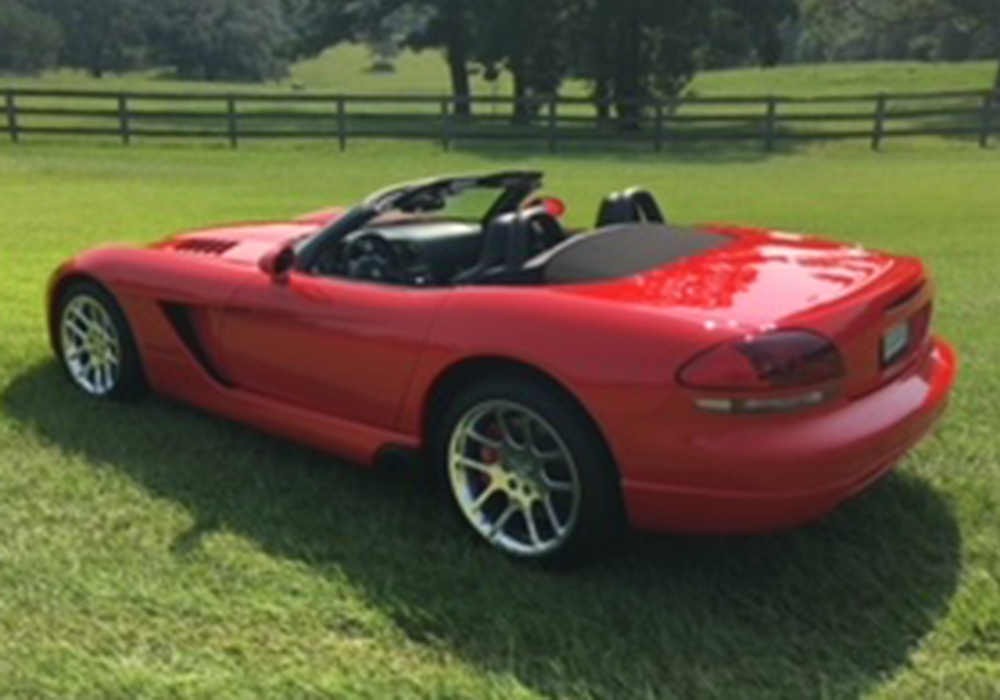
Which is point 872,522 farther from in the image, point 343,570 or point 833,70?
point 833,70

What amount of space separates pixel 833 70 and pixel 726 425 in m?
66.6

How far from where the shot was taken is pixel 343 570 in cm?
336

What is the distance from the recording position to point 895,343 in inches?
136

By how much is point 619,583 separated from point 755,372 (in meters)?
0.82

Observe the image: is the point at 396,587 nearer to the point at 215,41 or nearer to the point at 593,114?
the point at 593,114

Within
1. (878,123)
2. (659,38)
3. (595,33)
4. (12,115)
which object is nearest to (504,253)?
(12,115)

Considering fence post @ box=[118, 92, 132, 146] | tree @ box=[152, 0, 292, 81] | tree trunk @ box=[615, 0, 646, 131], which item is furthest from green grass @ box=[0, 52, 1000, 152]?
tree @ box=[152, 0, 292, 81]

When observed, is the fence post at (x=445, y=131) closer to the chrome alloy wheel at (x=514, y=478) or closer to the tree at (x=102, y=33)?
the chrome alloy wheel at (x=514, y=478)

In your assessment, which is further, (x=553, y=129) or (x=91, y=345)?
(x=553, y=129)

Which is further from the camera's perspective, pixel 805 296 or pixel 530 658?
pixel 805 296

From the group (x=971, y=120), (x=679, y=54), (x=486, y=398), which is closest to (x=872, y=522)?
(x=486, y=398)

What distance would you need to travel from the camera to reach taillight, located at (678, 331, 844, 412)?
9.64 ft

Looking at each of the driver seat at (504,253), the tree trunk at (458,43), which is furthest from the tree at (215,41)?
the driver seat at (504,253)

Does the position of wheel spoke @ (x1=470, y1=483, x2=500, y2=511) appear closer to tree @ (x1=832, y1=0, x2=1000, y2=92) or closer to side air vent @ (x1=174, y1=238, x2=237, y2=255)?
side air vent @ (x1=174, y1=238, x2=237, y2=255)
